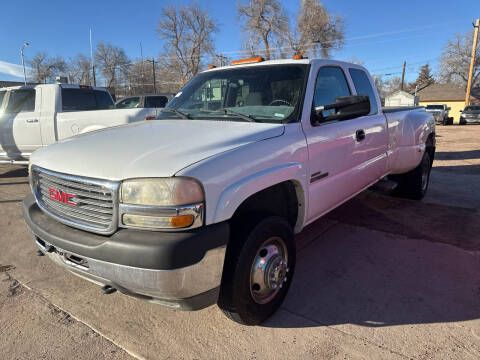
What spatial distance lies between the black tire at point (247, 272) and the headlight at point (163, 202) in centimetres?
38

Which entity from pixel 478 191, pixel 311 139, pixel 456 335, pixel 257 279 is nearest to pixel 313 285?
pixel 257 279


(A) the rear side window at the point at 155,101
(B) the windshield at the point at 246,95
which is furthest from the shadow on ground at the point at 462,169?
(A) the rear side window at the point at 155,101

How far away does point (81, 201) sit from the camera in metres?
2.16

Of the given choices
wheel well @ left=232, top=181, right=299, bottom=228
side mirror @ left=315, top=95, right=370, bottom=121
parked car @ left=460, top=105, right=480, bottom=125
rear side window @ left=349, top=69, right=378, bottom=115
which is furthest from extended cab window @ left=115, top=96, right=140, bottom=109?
parked car @ left=460, top=105, right=480, bottom=125

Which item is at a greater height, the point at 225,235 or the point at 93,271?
the point at 225,235

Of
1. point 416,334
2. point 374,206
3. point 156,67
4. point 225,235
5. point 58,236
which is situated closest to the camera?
point 225,235

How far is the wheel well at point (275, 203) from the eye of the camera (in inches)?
94.4

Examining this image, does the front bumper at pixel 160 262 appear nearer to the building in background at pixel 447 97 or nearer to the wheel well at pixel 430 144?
the wheel well at pixel 430 144

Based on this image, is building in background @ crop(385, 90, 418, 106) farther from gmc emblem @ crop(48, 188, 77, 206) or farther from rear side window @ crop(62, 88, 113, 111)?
gmc emblem @ crop(48, 188, 77, 206)

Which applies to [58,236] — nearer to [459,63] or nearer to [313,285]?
[313,285]

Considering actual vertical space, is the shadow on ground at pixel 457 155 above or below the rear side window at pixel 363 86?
below

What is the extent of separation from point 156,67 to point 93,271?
54266mm

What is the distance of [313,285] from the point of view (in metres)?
3.01

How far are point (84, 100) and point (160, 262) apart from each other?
6.92 metres
